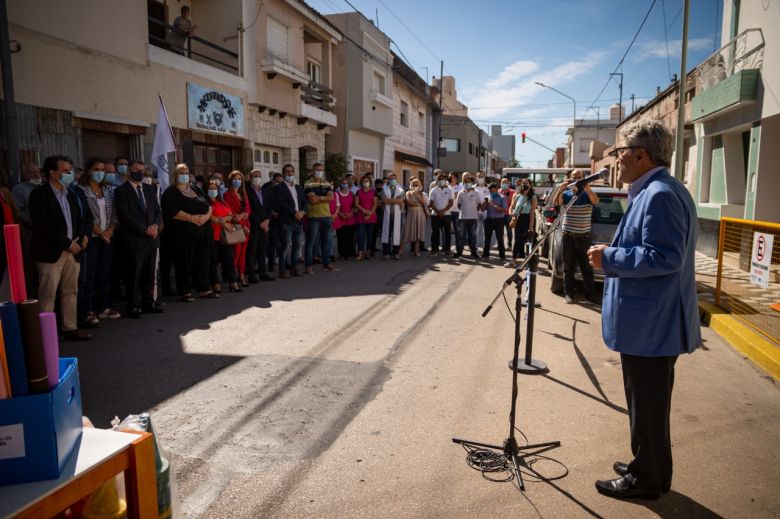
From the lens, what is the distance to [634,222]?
3.07 m

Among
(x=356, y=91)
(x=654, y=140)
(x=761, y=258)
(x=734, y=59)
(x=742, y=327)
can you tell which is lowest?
(x=742, y=327)

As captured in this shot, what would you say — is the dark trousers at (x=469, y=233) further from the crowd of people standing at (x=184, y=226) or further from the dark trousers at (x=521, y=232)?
the dark trousers at (x=521, y=232)

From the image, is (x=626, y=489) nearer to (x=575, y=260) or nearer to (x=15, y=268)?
(x=15, y=268)

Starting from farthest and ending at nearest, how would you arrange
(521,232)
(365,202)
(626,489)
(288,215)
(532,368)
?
(365,202)
(521,232)
(288,215)
(532,368)
(626,489)

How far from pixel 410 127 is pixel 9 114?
23698 millimetres

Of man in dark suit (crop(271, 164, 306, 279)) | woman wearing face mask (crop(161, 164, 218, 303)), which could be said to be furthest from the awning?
woman wearing face mask (crop(161, 164, 218, 303))

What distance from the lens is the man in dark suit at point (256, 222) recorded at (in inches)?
383

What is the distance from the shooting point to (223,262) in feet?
29.9

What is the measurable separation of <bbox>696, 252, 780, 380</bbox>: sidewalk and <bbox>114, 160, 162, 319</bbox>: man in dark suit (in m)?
7.38

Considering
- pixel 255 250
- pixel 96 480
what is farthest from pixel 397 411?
pixel 255 250

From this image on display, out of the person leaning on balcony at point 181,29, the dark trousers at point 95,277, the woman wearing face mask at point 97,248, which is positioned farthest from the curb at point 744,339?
the person leaning on balcony at point 181,29

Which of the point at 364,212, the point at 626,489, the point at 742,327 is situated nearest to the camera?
the point at 626,489

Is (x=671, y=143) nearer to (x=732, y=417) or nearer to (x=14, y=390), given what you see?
(x=732, y=417)

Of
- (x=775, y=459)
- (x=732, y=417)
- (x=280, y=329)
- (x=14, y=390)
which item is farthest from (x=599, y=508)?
(x=280, y=329)
